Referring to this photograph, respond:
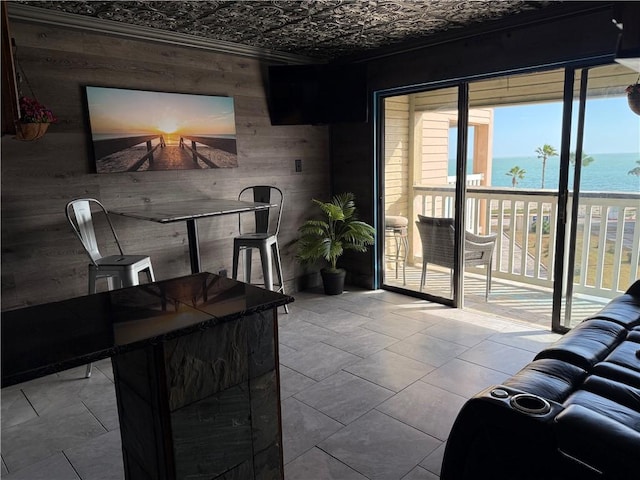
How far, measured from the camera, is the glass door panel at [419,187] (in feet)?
14.0

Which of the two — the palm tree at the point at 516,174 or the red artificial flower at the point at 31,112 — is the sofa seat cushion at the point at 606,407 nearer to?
the red artificial flower at the point at 31,112

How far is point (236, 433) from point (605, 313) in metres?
2.01

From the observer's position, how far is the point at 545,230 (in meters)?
4.58

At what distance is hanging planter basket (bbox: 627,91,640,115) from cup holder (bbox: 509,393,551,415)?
7.69ft

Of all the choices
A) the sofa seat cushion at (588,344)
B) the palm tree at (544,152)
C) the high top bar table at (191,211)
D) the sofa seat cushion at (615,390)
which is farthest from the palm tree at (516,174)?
the sofa seat cushion at (615,390)

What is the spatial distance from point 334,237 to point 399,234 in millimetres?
Result: 744

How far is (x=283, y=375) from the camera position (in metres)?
3.00

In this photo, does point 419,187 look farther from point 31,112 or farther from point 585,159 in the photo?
point 31,112

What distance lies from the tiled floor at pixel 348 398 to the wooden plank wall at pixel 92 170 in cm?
A: 84

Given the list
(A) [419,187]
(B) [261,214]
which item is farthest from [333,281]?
(A) [419,187]

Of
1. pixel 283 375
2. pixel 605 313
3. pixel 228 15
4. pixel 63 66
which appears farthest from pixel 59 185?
pixel 605 313

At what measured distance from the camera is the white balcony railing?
3361 mm

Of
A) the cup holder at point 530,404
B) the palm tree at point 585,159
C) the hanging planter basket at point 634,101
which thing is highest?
the hanging planter basket at point 634,101

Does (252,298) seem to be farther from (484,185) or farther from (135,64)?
(484,185)
